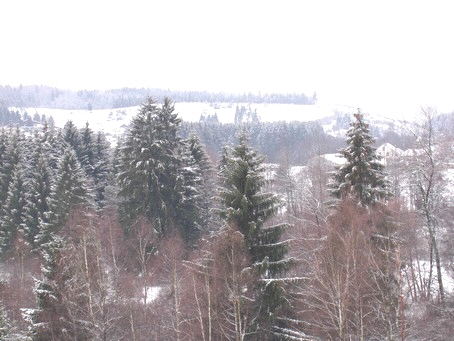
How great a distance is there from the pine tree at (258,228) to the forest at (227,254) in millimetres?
57

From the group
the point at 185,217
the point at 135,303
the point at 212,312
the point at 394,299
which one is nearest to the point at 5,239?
the point at 185,217

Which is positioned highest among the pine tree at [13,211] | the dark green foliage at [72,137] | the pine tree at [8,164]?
the dark green foliage at [72,137]

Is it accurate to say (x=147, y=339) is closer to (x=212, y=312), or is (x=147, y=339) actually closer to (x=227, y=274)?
(x=212, y=312)

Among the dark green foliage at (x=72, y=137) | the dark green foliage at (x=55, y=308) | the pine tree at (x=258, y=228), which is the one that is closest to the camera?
the pine tree at (x=258, y=228)

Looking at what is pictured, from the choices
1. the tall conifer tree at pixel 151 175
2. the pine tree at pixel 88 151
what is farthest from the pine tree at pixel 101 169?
→ the tall conifer tree at pixel 151 175

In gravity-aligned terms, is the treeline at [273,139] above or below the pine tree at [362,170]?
below

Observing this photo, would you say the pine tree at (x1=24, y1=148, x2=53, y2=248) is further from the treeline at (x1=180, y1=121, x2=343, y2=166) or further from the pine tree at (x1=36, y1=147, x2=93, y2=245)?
the treeline at (x1=180, y1=121, x2=343, y2=166)

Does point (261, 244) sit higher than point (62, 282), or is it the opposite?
point (261, 244)

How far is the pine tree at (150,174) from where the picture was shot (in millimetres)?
38719

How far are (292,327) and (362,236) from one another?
5.41m

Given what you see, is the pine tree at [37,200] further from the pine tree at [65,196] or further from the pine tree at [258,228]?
the pine tree at [258,228]

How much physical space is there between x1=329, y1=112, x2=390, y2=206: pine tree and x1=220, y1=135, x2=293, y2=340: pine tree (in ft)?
17.4

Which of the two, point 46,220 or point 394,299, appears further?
point 46,220

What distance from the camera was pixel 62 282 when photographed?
22.7m
